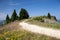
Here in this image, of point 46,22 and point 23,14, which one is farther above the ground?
point 23,14

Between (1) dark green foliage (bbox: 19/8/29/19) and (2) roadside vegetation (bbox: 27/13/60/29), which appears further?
(1) dark green foliage (bbox: 19/8/29/19)

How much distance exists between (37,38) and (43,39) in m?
0.83

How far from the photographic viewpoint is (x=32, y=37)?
2373cm

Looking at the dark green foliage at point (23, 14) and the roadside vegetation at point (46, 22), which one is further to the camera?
the dark green foliage at point (23, 14)

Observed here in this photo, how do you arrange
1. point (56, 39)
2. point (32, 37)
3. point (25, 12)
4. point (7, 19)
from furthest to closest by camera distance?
point (7, 19) < point (25, 12) < point (32, 37) < point (56, 39)

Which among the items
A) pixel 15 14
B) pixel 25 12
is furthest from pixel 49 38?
pixel 15 14

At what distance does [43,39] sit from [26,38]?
222 centimetres

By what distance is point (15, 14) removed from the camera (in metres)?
70.8

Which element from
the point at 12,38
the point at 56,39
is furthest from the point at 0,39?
the point at 56,39

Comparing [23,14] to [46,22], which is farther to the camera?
[23,14]

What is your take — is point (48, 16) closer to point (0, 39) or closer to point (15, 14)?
point (15, 14)

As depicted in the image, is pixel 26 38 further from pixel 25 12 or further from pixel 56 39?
pixel 25 12

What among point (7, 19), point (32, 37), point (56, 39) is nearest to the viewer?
point (56, 39)

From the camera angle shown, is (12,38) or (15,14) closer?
(12,38)
